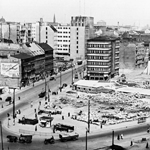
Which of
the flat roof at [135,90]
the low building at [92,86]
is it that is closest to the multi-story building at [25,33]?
the low building at [92,86]

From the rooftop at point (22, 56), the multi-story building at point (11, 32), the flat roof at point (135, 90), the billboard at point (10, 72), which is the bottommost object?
the flat roof at point (135, 90)

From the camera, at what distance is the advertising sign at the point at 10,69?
101262mm

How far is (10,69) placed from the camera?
10150 centimetres

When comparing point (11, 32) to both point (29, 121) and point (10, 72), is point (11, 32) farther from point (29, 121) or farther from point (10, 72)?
point (29, 121)

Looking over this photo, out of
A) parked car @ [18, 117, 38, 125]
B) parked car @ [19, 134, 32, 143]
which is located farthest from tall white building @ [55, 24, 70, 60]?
parked car @ [19, 134, 32, 143]

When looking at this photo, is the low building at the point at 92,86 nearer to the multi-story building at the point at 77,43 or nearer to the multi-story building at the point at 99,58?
the multi-story building at the point at 99,58

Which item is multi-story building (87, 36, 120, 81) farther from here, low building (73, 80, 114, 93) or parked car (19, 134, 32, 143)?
parked car (19, 134, 32, 143)

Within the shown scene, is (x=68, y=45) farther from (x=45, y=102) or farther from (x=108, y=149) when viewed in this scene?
(x=108, y=149)

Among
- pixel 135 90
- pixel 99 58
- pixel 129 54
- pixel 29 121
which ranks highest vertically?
pixel 99 58

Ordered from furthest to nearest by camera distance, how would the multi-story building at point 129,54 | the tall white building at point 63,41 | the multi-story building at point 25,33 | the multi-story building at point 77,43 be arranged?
the multi-story building at point 25,33, the tall white building at point 63,41, the multi-story building at point 77,43, the multi-story building at point 129,54

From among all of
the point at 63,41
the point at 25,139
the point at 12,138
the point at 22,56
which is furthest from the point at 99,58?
the point at 12,138

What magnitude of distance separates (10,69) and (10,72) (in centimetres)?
82

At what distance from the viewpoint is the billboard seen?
332ft

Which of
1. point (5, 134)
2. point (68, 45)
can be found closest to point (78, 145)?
point (5, 134)
